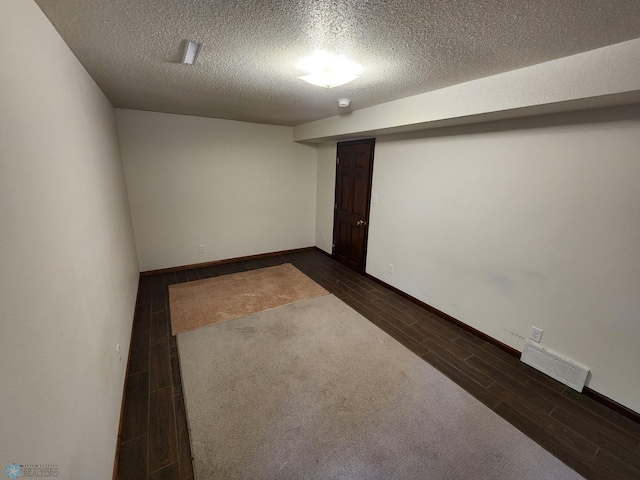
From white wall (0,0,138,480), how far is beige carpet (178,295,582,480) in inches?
23.5

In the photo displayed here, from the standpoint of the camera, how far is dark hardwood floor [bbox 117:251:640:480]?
1564 millimetres

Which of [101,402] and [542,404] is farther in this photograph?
[542,404]

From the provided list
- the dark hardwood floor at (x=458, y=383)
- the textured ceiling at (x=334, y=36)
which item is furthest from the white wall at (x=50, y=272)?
the textured ceiling at (x=334, y=36)

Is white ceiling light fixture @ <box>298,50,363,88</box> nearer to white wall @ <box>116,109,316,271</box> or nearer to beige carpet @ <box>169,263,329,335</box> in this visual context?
beige carpet @ <box>169,263,329,335</box>

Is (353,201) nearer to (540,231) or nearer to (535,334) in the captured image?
(540,231)

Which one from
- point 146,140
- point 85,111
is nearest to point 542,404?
point 85,111

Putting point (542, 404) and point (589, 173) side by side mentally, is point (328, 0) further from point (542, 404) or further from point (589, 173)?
point (542, 404)

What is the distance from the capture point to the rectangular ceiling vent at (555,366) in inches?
81.9

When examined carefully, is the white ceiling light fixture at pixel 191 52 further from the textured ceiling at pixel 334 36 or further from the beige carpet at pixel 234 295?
the beige carpet at pixel 234 295

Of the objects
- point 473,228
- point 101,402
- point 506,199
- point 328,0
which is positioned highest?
point 328,0

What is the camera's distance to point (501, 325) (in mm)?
2551

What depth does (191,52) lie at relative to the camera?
→ 1.71 m

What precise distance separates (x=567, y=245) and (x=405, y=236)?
160cm

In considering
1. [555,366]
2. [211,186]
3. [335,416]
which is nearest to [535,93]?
[555,366]
